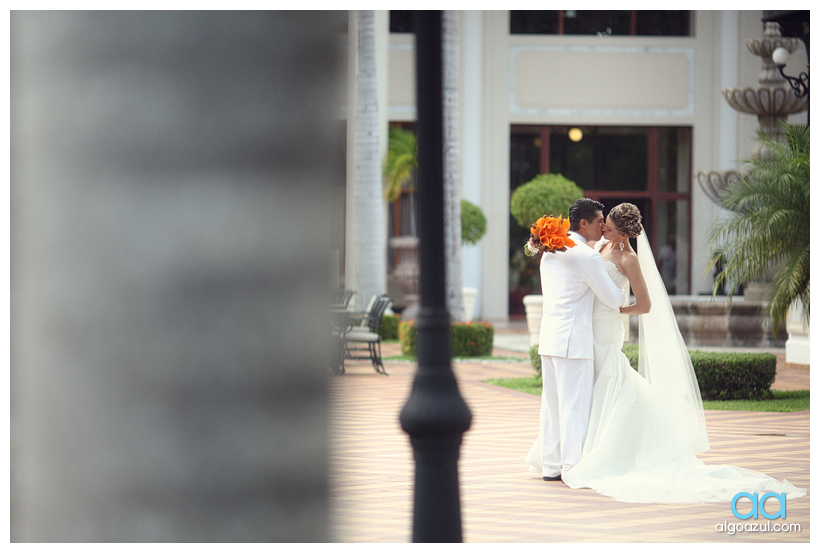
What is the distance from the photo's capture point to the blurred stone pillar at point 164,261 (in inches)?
24.1

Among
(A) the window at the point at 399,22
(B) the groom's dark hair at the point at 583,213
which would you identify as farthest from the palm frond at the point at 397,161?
(B) the groom's dark hair at the point at 583,213

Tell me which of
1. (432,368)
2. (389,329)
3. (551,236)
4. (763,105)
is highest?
(763,105)

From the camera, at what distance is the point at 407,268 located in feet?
68.9

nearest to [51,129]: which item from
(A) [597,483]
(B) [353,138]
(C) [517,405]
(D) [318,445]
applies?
(D) [318,445]

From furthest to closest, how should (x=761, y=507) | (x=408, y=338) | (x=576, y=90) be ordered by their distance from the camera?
1. (x=576, y=90)
2. (x=408, y=338)
3. (x=761, y=507)

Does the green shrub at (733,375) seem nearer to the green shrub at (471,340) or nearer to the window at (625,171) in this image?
the green shrub at (471,340)

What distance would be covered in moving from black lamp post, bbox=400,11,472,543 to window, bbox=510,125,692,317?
20.3m

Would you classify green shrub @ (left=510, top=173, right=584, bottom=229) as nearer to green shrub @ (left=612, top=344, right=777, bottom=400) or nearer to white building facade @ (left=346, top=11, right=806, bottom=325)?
white building facade @ (left=346, top=11, right=806, bottom=325)

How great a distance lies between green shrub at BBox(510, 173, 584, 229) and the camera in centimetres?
1631

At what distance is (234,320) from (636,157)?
23.4 m

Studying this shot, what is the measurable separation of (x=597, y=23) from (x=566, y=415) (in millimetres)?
19225

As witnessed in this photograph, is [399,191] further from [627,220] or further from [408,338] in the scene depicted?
[627,220]

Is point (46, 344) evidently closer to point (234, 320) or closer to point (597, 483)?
point (234, 320)

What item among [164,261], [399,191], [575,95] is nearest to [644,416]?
[164,261]
